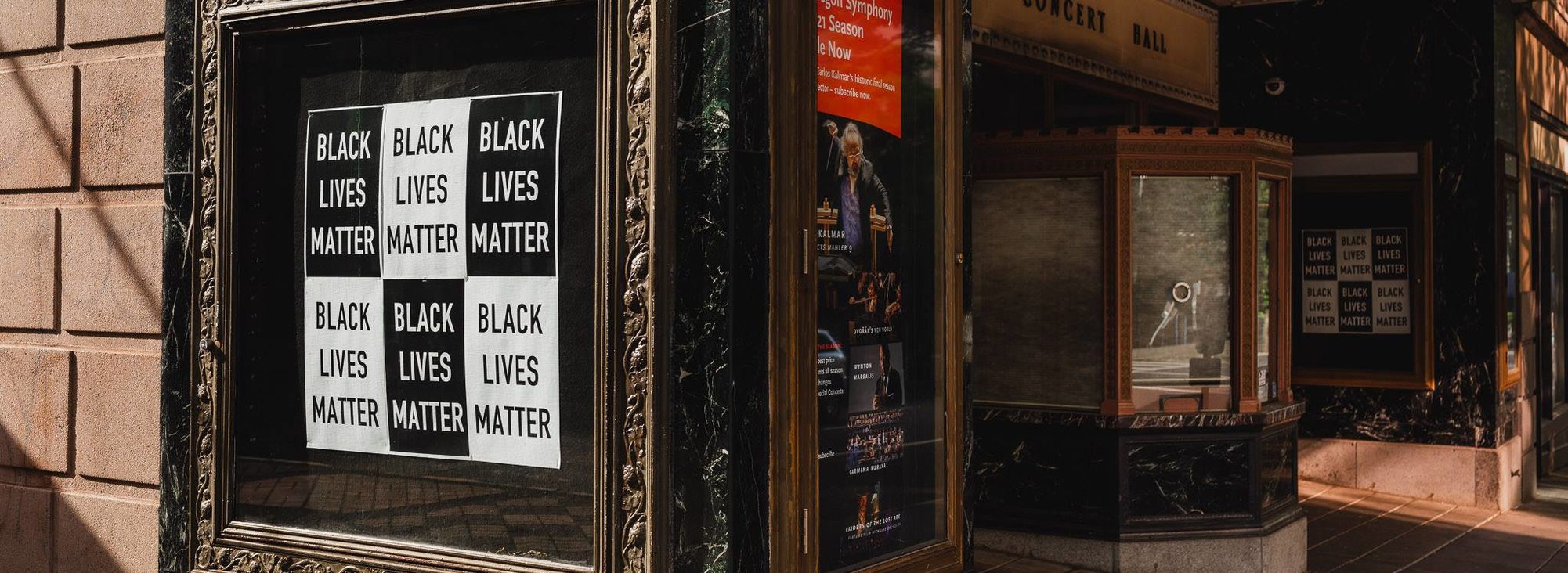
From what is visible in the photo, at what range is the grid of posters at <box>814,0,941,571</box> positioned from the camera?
4441 millimetres

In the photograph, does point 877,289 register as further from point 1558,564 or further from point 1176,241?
point 1558,564

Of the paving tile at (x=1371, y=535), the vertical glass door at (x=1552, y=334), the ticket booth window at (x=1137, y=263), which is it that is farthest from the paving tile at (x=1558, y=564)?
the vertical glass door at (x=1552, y=334)

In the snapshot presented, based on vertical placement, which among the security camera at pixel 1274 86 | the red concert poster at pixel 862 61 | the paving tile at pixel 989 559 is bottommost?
the paving tile at pixel 989 559

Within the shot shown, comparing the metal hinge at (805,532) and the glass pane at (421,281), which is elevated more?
the glass pane at (421,281)

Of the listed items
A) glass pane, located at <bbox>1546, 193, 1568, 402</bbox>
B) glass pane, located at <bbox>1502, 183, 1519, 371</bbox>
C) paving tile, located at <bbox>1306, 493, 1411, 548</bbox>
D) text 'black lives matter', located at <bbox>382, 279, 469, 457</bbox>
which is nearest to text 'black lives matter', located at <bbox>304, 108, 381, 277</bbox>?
text 'black lives matter', located at <bbox>382, 279, 469, 457</bbox>

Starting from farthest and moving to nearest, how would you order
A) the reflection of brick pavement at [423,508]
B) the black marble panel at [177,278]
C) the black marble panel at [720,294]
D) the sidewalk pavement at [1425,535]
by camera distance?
the sidewalk pavement at [1425,535] < the black marble panel at [177,278] < the reflection of brick pavement at [423,508] < the black marble panel at [720,294]

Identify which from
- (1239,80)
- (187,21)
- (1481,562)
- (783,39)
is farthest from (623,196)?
(1239,80)

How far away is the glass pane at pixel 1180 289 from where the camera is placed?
292 inches

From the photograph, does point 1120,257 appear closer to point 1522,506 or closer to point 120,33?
point 120,33

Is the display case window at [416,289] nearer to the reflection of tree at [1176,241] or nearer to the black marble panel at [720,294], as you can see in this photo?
the black marble panel at [720,294]

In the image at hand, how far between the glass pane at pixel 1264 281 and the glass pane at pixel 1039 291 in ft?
2.90

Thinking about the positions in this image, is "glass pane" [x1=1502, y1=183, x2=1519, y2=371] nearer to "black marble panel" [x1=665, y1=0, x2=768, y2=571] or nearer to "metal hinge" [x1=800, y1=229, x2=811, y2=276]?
"metal hinge" [x1=800, y1=229, x2=811, y2=276]

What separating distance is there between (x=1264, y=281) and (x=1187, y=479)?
1.14 metres

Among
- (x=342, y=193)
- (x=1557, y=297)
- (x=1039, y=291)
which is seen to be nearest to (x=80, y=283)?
(x=342, y=193)
